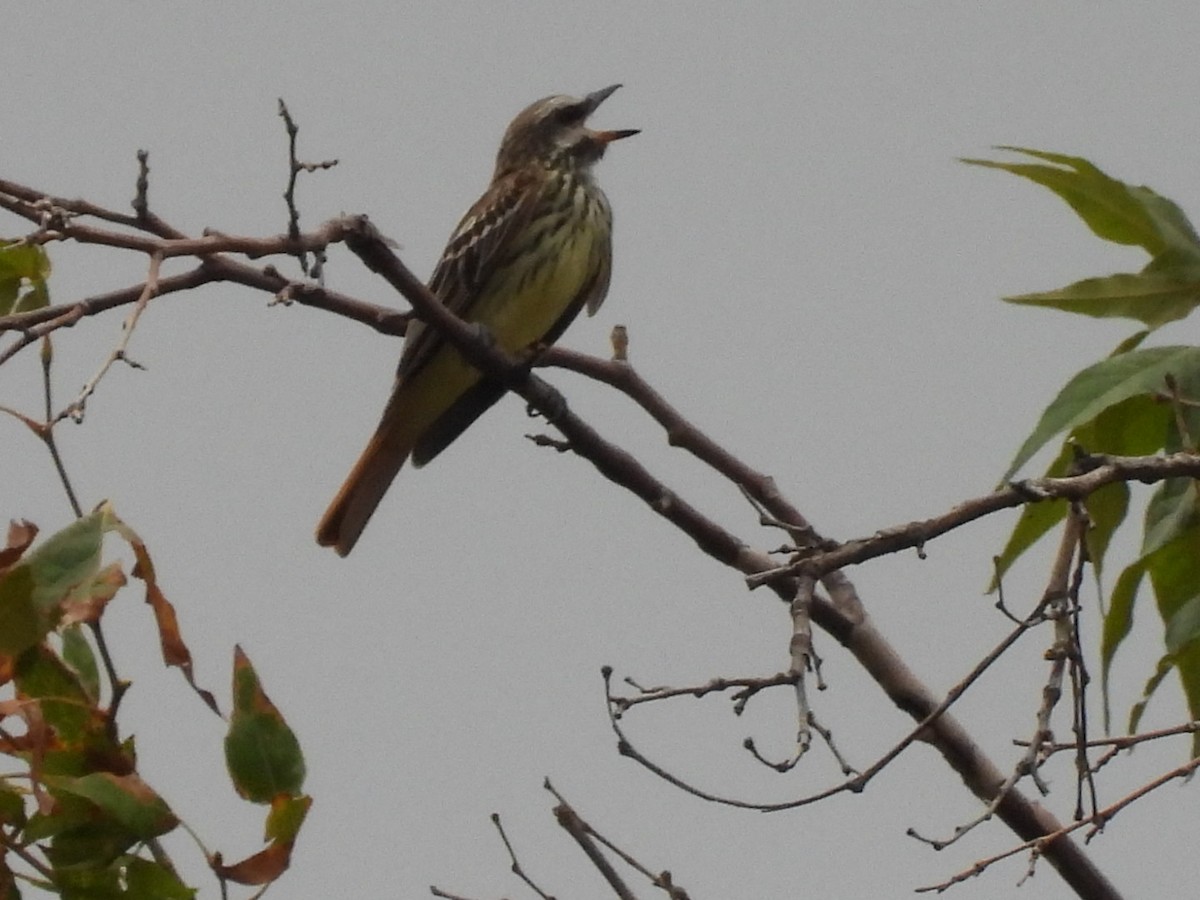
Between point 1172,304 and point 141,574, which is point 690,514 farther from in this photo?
point 141,574

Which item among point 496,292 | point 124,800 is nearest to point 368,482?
point 496,292

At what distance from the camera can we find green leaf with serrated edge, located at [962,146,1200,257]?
3.40 m

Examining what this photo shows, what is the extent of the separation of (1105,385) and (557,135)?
4.48 m

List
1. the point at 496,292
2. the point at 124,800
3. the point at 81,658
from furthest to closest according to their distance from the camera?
the point at 496,292
the point at 81,658
the point at 124,800

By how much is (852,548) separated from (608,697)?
0.46 m

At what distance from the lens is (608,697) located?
2.87m

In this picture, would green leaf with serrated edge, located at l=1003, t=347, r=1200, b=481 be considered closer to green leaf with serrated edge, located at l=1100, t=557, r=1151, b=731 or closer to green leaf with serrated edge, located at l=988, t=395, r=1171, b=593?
green leaf with serrated edge, located at l=988, t=395, r=1171, b=593

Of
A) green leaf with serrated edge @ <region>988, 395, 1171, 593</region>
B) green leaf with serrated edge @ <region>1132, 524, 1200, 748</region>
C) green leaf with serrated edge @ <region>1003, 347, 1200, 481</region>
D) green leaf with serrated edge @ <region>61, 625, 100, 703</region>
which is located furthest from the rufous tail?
green leaf with serrated edge @ <region>61, 625, 100, 703</region>

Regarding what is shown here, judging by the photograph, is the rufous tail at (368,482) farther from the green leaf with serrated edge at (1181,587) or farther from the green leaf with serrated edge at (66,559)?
the green leaf with serrated edge at (66,559)

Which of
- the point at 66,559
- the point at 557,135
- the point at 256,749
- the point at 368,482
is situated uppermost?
the point at 557,135

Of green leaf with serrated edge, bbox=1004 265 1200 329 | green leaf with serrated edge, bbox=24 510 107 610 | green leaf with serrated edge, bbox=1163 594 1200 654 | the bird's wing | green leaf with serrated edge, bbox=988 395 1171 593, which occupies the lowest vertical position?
green leaf with serrated edge, bbox=24 510 107 610

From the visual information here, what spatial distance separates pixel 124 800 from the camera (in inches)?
99.7

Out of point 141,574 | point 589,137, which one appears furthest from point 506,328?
point 141,574

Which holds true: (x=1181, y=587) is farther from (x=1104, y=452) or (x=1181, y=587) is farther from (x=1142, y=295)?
(x=1142, y=295)
